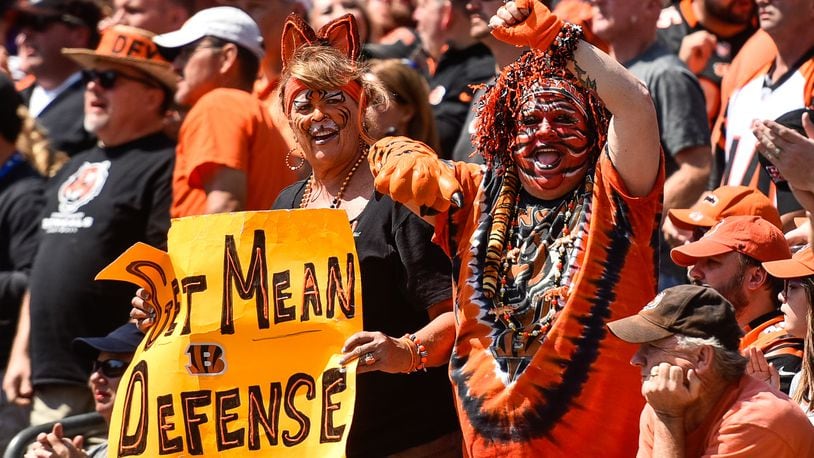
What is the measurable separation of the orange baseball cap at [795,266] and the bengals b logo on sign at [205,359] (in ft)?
5.72

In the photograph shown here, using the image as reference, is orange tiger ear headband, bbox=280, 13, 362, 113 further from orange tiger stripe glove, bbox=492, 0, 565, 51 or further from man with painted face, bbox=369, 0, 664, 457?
orange tiger stripe glove, bbox=492, 0, 565, 51

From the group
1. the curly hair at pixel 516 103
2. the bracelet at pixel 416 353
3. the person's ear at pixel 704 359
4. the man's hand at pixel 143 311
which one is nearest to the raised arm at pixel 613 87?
the curly hair at pixel 516 103

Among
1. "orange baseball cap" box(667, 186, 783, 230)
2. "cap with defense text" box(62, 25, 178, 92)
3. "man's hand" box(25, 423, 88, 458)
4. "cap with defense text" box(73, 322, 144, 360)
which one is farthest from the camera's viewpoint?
"cap with defense text" box(62, 25, 178, 92)

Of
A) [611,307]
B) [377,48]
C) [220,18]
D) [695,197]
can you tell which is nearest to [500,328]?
[611,307]

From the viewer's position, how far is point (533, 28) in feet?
14.5

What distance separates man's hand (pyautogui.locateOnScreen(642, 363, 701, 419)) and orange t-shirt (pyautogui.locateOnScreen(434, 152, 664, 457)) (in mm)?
395

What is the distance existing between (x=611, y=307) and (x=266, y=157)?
239 centimetres

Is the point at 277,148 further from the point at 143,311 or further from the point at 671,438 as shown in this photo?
the point at 671,438

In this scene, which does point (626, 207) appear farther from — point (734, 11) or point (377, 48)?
point (377, 48)

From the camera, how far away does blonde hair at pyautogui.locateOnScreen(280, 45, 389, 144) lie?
5176 mm

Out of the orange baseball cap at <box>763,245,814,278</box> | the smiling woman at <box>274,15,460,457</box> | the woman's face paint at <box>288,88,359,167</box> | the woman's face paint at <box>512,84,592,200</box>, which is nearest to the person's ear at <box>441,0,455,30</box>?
the smiling woman at <box>274,15,460,457</box>

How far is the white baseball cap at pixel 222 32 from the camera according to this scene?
712 centimetres

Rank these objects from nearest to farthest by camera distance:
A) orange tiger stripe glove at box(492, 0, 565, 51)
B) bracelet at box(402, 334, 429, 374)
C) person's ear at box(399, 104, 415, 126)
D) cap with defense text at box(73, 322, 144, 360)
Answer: orange tiger stripe glove at box(492, 0, 565, 51) → bracelet at box(402, 334, 429, 374) → cap with defense text at box(73, 322, 144, 360) → person's ear at box(399, 104, 415, 126)

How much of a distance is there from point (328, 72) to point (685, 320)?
1.56 meters
